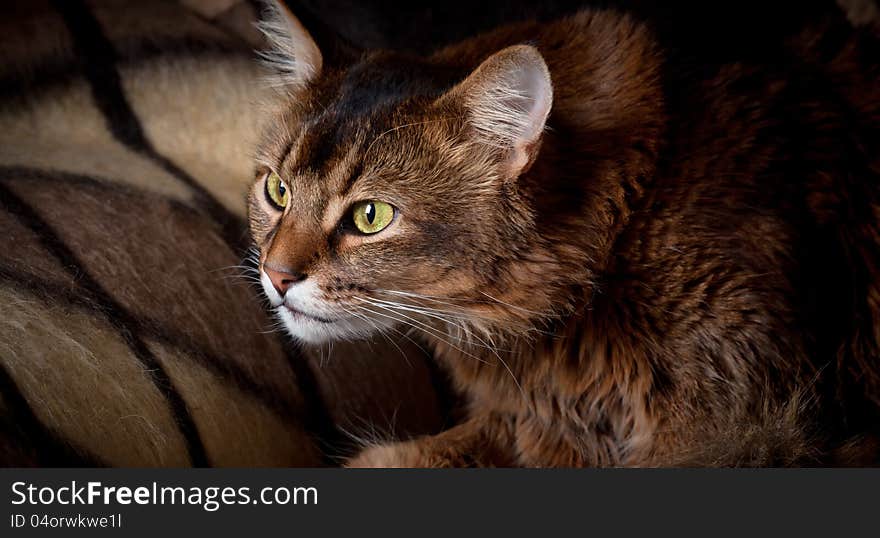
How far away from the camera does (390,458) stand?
4.99 feet

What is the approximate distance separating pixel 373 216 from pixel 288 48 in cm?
39

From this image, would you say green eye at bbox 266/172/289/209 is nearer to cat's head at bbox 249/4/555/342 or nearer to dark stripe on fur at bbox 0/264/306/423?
cat's head at bbox 249/4/555/342

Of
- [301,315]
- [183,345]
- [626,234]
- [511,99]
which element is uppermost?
[511,99]

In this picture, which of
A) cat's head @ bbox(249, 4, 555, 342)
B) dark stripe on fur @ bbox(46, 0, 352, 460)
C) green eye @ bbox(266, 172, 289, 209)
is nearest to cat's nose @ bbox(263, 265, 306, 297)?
cat's head @ bbox(249, 4, 555, 342)

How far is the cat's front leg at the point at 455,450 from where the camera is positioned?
1.51 m

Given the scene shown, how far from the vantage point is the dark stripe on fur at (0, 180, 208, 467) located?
51.8 inches

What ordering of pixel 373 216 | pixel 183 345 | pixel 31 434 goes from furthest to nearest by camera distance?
pixel 183 345
pixel 373 216
pixel 31 434

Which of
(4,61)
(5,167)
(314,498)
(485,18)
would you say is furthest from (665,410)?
(4,61)

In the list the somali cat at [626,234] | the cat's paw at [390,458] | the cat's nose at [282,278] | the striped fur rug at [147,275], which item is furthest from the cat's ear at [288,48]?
the cat's paw at [390,458]

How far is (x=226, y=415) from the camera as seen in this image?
1370 mm

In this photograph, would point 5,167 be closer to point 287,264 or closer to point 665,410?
point 287,264

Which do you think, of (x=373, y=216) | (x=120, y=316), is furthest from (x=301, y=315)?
(x=120, y=316)

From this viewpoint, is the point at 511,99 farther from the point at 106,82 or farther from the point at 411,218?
the point at 106,82

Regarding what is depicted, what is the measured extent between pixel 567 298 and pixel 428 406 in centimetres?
47
